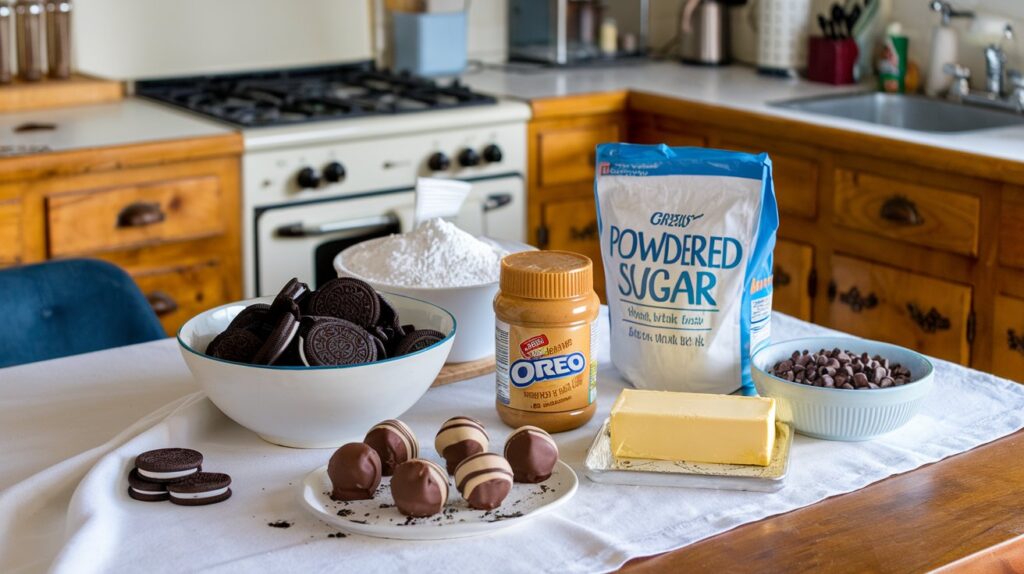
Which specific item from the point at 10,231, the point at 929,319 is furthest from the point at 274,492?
the point at 929,319

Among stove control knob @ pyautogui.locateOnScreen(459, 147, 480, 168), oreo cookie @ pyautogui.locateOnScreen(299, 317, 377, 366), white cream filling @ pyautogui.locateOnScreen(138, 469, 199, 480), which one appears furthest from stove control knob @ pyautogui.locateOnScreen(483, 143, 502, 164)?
white cream filling @ pyautogui.locateOnScreen(138, 469, 199, 480)

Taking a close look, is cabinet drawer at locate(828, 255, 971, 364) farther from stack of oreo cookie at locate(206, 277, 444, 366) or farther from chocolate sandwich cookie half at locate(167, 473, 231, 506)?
chocolate sandwich cookie half at locate(167, 473, 231, 506)

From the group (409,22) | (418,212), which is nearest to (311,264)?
(409,22)

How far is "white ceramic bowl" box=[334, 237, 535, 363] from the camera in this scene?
1353 millimetres

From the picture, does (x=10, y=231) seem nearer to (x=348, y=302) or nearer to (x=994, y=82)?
(x=348, y=302)

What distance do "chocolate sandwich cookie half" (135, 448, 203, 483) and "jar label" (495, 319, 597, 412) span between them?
0.29m

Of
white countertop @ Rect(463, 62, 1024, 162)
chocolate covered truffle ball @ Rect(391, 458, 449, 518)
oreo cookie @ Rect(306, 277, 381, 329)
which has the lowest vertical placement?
chocolate covered truffle ball @ Rect(391, 458, 449, 518)

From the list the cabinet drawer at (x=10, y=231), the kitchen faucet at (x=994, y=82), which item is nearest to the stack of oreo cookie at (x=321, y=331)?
the cabinet drawer at (x=10, y=231)

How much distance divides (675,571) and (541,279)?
12.5 inches

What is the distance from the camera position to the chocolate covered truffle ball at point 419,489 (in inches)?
39.1

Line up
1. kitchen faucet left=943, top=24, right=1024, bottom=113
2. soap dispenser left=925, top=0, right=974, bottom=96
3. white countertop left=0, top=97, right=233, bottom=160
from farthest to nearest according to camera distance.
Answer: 1. soap dispenser left=925, top=0, right=974, bottom=96
2. kitchen faucet left=943, top=24, right=1024, bottom=113
3. white countertop left=0, top=97, right=233, bottom=160

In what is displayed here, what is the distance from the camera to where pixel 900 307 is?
2.61 m

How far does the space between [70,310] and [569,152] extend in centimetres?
164

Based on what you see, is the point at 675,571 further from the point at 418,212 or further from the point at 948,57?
the point at 948,57
